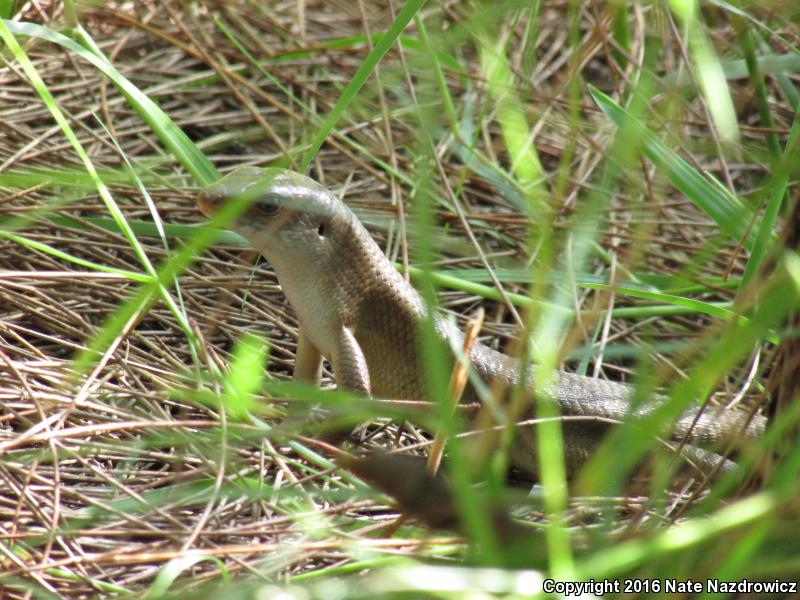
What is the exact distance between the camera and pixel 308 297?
350 centimetres

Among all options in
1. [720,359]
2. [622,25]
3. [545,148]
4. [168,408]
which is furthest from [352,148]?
[720,359]

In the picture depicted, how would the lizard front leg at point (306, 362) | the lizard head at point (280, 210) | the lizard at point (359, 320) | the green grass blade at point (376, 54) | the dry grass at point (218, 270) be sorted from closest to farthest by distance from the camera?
the dry grass at point (218, 270) < the green grass blade at point (376, 54) < the lizard head at point (280, 210) < the lizard at point (359, 320) < the lizard front leg at point (306, 362)

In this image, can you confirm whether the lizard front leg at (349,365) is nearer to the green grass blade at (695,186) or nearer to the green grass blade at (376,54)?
the green grass blade at (376,54)

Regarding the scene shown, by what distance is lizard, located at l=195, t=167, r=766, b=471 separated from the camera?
10.9 feet

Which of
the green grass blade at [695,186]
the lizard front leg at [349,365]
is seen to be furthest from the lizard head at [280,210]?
the green grass blade at [695,186]

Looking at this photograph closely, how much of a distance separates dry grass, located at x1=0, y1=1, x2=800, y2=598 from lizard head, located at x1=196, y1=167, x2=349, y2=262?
23 cm

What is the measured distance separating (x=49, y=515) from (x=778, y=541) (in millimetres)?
1856

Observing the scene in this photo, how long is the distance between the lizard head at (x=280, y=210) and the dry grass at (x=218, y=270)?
0.23m

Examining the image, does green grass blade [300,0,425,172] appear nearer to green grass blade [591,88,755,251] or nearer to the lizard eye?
the lizard eye

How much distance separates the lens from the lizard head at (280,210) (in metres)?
3.16

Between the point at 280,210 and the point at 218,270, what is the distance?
0.89 metres

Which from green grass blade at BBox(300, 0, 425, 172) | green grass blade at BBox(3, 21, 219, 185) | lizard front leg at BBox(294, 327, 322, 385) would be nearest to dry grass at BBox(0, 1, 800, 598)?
green grass blade at BBox(300, 0, 425, 172)

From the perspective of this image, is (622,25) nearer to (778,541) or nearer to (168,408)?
(168,408)

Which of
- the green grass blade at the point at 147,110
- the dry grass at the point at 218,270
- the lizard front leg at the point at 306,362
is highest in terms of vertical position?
the green grass blade at the point at 147,110
